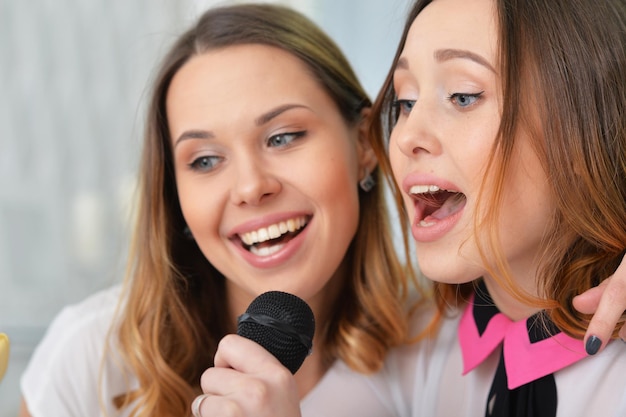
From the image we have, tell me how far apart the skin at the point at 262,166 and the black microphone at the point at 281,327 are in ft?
1.26

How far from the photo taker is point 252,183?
50.3 inches

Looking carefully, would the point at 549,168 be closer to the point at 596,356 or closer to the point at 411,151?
the point at 411,151

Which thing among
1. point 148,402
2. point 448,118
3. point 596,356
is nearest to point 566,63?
point 448,118

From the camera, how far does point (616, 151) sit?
1.08 metres

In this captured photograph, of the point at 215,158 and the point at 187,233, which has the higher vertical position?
the point at 215,158

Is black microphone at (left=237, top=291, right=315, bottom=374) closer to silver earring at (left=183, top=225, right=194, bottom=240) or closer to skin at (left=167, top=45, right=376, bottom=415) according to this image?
skin at (left=167, top=45, right=376, bottom=415)

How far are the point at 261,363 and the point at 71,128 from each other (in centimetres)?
153

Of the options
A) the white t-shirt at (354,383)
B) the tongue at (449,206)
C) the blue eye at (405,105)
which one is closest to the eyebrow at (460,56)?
the blue eye at (405,105)

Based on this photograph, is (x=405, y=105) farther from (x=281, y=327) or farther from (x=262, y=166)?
(x=281, y=327)

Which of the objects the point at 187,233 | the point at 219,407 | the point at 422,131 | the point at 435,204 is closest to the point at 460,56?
the point at 422,131

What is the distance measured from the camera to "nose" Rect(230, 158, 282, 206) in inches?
50.3

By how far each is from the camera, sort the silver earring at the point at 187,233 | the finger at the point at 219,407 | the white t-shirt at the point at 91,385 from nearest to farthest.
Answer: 1. the finger at the point at 219,407
2. the white t-shirt at the point at 91,385
3. the silver earring at the point at 187,233

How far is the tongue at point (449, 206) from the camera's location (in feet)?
4.01

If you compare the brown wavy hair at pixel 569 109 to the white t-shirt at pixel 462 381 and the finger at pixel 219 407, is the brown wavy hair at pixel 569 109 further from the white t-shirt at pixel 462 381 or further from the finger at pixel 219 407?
the finger at pixel 219 407
